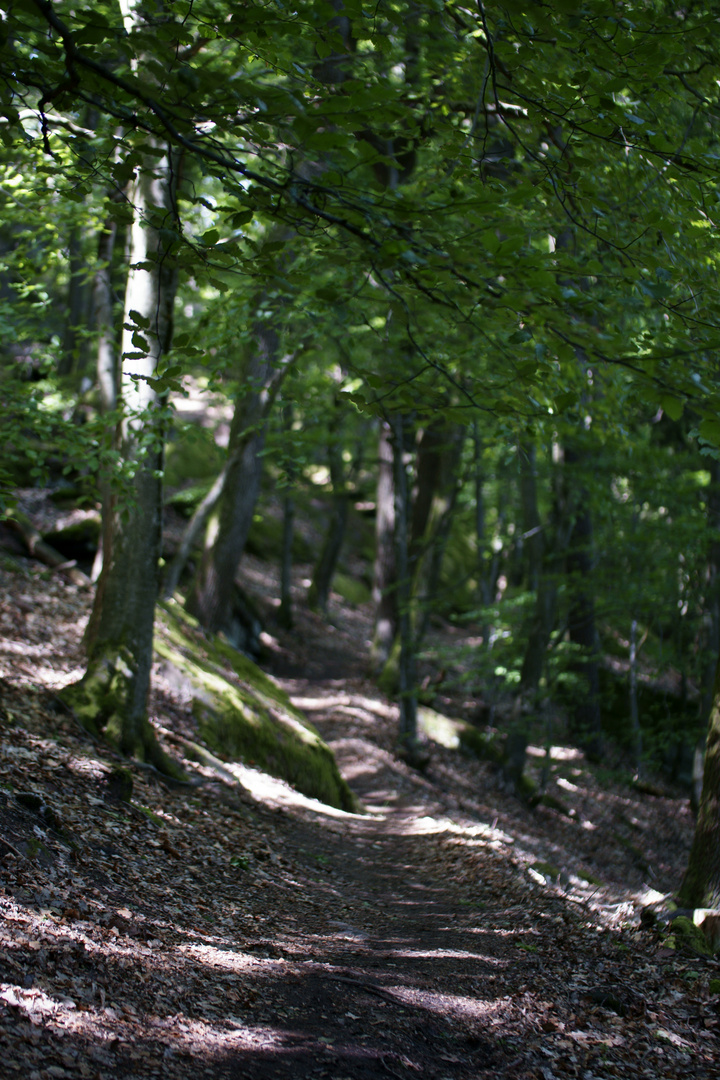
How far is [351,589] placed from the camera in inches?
970

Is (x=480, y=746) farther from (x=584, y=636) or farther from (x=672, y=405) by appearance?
(x=672, y=405)

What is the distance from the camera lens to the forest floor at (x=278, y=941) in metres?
2.91

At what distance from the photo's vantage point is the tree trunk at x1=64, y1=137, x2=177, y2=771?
607 centimetres

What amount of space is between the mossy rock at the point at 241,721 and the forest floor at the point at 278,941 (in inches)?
17.0

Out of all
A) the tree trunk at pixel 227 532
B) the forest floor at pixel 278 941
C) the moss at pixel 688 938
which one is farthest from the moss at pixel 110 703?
the tree trunk at pixel 227 532

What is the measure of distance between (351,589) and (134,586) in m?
18.5

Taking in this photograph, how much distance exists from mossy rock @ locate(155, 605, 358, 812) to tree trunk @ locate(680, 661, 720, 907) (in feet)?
15.7

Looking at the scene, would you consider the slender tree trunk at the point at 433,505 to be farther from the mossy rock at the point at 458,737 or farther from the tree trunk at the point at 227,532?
the tree trunk at the point at 227,532

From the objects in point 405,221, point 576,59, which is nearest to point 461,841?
point 405,221

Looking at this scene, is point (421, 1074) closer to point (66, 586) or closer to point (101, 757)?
point (101, 757)

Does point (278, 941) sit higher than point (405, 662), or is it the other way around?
point (405, 662)

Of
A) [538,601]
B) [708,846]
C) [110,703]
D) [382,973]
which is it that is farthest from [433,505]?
[382,973]

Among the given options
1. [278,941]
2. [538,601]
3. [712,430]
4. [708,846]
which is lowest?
[278,941]

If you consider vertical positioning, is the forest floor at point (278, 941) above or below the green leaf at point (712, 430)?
below
